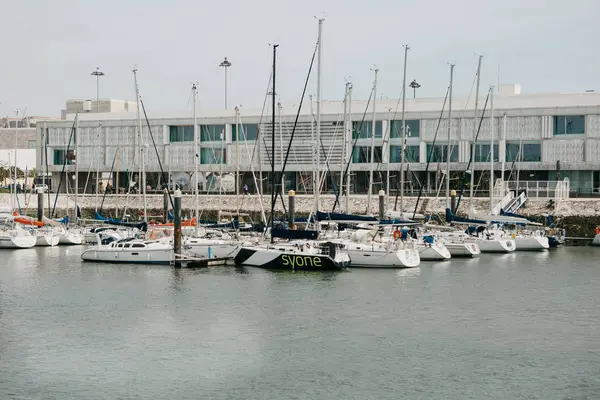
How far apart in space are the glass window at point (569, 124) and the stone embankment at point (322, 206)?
12.9 m

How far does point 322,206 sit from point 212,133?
24334 mm

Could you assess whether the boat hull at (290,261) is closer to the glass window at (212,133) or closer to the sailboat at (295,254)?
the sailboat at (295,254)

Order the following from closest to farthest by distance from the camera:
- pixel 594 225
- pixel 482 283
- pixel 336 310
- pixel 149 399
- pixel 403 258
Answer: pixel 149 399
pixel 336 310
pixel 482 283
pixel 403 258
pixel 594 225

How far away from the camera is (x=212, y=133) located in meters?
109

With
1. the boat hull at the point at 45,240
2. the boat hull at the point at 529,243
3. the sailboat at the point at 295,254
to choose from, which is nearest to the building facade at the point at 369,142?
the boat hull at the point at 45,240

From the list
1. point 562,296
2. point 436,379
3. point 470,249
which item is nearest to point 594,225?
point 470,249

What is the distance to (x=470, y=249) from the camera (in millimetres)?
64875

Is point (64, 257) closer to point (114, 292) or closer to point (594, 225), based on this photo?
point (114, 292)

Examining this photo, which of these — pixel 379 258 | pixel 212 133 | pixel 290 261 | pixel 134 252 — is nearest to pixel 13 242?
pixel 134 252

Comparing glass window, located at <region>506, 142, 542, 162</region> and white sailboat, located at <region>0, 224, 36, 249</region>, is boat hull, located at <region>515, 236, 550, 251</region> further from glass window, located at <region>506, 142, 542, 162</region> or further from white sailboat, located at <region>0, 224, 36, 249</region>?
white sailboat, located at <region>0, 224, 36, 249</region>

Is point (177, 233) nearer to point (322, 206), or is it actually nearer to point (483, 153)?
point (322, 206)

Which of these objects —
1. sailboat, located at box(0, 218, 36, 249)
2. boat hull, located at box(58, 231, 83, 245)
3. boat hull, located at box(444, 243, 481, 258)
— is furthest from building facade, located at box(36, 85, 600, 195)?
boat hull, located at box(444, 243, 481, 258)

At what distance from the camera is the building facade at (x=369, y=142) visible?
94.2 meters

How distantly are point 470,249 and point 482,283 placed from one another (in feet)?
44.3
